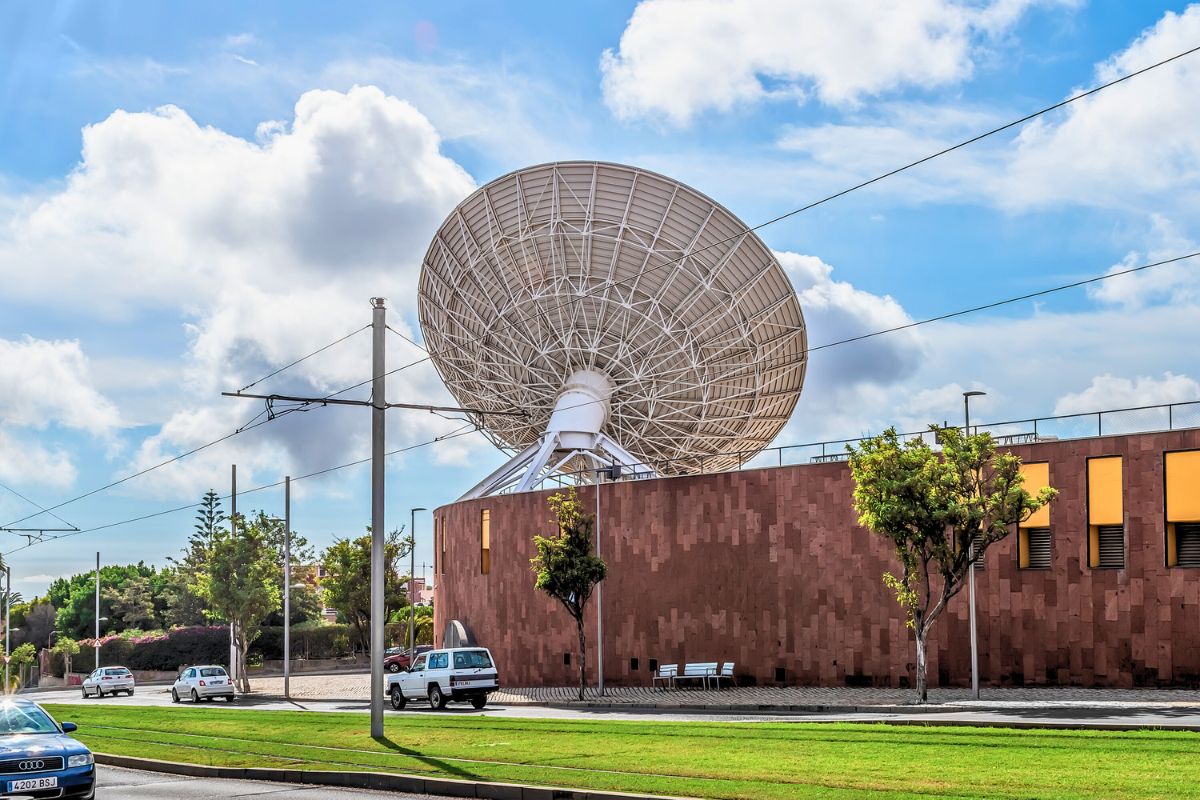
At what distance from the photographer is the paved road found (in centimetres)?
1589

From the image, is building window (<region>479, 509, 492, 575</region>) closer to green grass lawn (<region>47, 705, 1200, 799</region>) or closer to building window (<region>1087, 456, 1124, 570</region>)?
green grass lawn (<region>47, 705, 1200, 799</region>)

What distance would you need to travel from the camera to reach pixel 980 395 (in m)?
35.2

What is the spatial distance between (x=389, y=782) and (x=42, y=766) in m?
4.35

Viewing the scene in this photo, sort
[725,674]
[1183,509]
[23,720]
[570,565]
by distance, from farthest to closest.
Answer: [570,565] → [725,674] → [1183,509] → [23,720]

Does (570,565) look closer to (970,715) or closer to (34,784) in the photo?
(970,715)

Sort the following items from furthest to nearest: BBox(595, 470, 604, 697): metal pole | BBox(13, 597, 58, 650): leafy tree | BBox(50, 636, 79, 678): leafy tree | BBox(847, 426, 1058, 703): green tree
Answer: BBox(13, 597, 58, 650): leafy tree, BBox(50, 636, 79, 678): leafy tree, BBox(595, 470, 604, 697): metal pole, BBox(847, 426, 1058, 703): green tree

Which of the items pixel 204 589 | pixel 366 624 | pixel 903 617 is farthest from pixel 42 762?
pixel 366 624

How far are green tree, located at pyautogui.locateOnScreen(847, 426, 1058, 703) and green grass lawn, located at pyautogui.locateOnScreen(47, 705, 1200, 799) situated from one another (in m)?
8.10

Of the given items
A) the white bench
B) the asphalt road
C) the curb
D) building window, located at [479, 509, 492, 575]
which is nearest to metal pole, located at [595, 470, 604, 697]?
the white bench

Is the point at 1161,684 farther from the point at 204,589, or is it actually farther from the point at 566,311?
the point at 204,589

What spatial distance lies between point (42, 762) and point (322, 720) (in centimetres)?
1510

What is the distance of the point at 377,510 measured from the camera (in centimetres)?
2272

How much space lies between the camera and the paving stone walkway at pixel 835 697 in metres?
28.1

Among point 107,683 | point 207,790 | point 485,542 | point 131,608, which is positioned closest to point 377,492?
point 207,790
